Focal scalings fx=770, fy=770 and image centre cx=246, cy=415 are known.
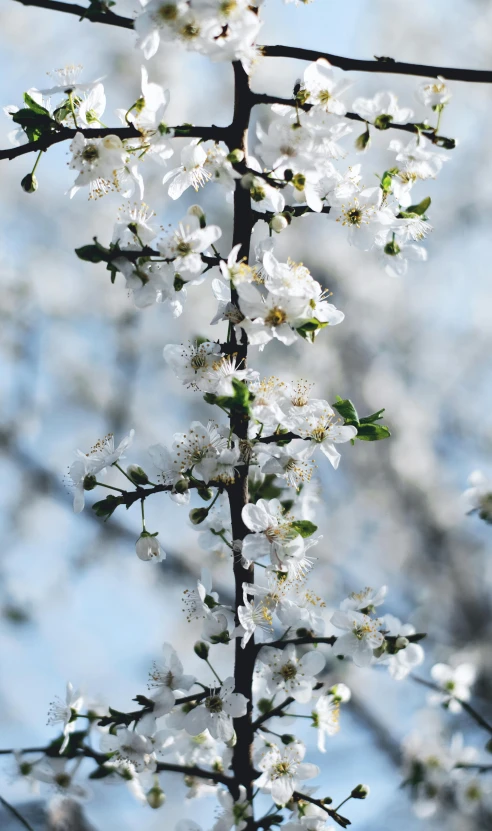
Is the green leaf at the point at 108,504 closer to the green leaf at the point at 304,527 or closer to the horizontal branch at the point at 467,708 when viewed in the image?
the green leaf at the point at 304,527

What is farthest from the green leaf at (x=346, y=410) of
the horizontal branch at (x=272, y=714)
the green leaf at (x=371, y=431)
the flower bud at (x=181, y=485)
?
the horizontal branch at (x=272, y=714)

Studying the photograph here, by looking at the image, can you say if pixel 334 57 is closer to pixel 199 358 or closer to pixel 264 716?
pixel 199 358

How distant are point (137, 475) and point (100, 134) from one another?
501mm

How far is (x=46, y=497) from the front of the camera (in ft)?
13.8

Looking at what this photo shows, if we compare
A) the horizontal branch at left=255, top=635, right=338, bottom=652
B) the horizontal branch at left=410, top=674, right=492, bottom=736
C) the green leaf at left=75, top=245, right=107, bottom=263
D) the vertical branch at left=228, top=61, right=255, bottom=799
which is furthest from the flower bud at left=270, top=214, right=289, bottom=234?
the horizontal branch at left=410, top=674, right=492, bottom=736

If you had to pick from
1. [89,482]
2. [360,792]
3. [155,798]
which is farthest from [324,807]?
[89,482]

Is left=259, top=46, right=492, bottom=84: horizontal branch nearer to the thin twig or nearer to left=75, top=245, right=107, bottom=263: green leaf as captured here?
left=75, top=245, right=107, bottom=263: green leaf

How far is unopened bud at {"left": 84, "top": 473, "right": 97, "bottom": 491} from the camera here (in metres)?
1.23

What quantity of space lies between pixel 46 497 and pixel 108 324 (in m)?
1.04

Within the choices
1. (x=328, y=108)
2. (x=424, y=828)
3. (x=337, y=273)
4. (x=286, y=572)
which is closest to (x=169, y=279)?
(x=328, y=108)

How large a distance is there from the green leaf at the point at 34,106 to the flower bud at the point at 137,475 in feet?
1.75

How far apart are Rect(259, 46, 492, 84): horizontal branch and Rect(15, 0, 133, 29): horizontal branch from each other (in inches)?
7.1

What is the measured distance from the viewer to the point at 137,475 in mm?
1191

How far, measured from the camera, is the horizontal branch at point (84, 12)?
90 cm
